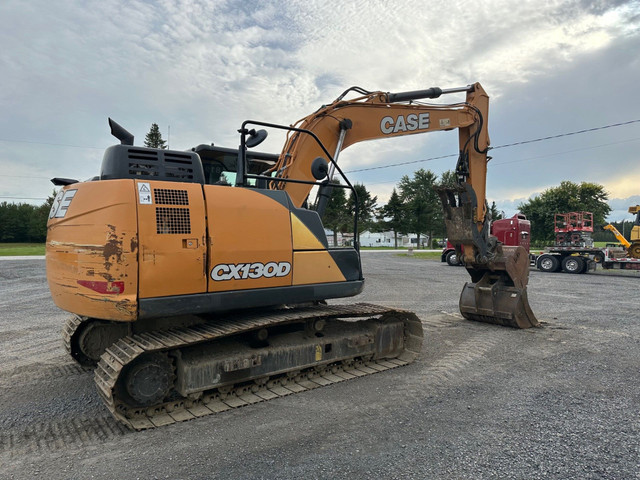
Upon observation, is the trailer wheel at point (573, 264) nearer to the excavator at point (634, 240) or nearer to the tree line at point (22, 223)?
the excavator at point (634, 240)

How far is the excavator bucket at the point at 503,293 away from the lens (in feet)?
24.2

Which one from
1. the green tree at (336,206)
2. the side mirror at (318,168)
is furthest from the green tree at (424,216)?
the side mirror at (318,168)

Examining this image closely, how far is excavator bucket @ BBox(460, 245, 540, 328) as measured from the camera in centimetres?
737

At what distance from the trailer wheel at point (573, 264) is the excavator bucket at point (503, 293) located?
1446 centimetres

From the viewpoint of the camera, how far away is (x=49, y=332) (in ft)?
23.4

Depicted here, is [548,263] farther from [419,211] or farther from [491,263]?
[419,211]

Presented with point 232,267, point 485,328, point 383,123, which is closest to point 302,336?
point 232,267

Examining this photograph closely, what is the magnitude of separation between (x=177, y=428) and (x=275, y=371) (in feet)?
3.68

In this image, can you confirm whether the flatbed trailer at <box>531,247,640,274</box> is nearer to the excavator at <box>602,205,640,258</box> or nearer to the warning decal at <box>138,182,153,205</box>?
the excavator at <box>602,205,640,258</box>

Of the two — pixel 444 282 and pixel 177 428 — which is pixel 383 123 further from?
pixel 444 282

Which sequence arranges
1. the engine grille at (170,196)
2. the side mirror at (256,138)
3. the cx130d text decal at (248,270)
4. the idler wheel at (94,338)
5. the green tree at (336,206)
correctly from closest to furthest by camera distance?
the engine grille at (170,196) < the cx130d text decal at (248,270) < the side mirror at (256,138) < the idler wheel at (94,338) < the green tree at (336,206)

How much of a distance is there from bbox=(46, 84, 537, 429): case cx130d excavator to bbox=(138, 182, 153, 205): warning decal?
12 mm

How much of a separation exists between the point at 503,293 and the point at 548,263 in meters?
15.1

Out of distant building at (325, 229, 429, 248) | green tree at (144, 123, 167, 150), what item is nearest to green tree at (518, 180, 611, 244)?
distant building at (325, 229, 429, 248)
